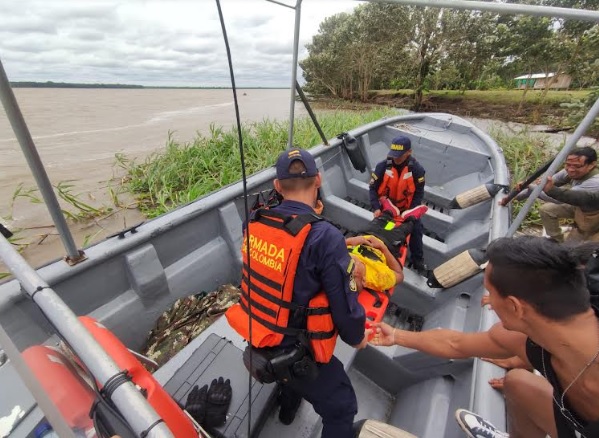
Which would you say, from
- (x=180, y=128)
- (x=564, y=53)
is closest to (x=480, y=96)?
(x=564, y=53)

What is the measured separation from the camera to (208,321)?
86.3 inches

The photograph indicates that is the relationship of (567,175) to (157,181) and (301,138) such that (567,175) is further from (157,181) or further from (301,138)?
(157,181)

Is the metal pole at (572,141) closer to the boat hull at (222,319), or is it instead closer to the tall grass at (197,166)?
the boat hull at (222,319)

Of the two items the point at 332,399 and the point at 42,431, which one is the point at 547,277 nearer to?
the point at 332,399

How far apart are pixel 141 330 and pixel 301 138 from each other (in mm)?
4955

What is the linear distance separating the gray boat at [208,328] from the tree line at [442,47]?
9931mm

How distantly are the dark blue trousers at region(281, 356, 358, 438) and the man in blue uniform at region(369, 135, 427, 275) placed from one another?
1.86 meters

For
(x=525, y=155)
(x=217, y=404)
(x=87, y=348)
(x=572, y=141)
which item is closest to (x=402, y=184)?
(x=572, y=141)

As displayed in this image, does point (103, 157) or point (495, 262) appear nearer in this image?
point (495, 262)

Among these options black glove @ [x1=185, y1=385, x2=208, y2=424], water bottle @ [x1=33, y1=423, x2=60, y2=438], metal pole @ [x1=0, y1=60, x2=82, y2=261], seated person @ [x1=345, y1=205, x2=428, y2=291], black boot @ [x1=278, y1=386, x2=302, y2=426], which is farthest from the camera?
seated person @ [x1=345, y1=205, x2=428, y2=291]

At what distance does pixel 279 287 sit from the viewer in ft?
4.33

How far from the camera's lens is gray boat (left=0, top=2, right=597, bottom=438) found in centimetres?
81

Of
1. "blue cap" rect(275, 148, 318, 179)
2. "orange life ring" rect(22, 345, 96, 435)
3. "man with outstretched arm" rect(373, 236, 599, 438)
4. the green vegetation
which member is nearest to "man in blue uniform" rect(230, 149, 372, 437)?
"blue cap" rect(275, 148, 318, 179)

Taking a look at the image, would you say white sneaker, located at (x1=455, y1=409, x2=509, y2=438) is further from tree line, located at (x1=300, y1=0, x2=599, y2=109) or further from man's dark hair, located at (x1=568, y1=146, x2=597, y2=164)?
tree line, located at (x1=300, y1=0, x2=599, y2=109)
